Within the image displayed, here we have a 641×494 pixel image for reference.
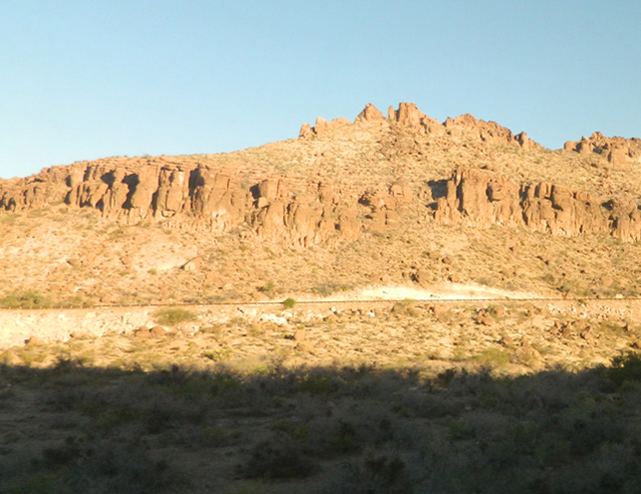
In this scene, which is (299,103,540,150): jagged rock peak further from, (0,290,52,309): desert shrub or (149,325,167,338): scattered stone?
(149,325,167,338): scattered stone

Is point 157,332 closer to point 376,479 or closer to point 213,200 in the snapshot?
point 213,200

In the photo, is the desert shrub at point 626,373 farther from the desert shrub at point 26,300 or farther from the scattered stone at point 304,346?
the desert shrub at point 26,300

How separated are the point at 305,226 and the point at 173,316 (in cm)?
2284

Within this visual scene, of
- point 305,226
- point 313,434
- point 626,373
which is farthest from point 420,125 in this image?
point 313,434

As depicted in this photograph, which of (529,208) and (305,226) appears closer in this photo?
(305,226)

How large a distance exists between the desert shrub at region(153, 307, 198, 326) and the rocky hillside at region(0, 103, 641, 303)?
5987mm

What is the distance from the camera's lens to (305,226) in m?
55.8

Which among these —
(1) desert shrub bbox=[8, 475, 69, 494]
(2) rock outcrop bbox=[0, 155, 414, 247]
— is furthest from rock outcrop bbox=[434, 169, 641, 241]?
(1) desert shrub bbox=[8, 475, 69, 494]

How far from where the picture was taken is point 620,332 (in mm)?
41562

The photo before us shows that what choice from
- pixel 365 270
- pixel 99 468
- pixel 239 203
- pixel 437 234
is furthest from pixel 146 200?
pixel 99 468

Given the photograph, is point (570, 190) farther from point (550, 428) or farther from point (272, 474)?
point (272, 474)

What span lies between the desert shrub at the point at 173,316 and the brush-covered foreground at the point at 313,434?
13.1 m

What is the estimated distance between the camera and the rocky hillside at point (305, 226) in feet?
Result: 155

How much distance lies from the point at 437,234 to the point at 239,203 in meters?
21.7
